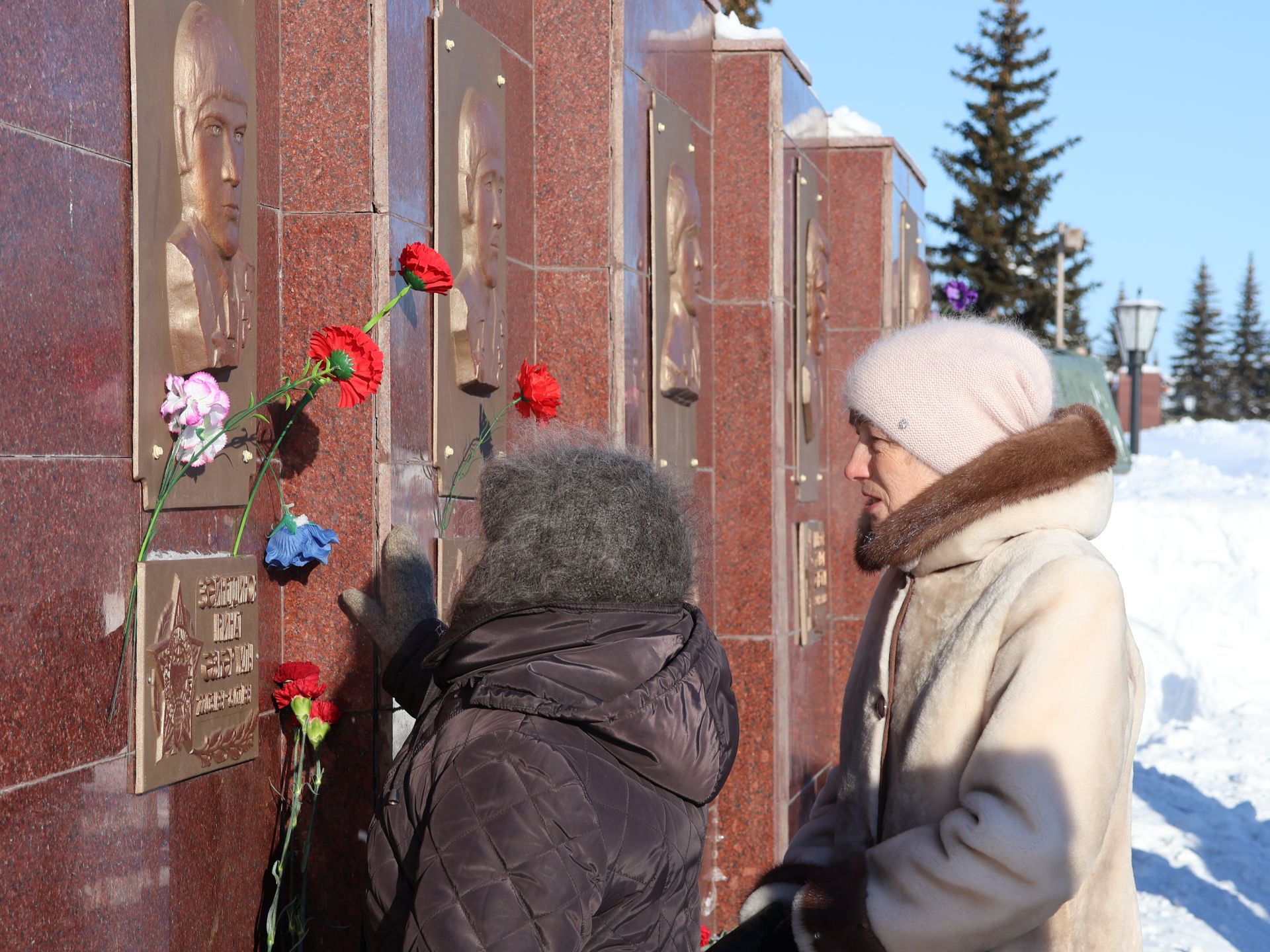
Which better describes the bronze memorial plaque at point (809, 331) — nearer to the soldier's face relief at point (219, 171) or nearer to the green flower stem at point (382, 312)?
the green flower stem at point (382, 312)

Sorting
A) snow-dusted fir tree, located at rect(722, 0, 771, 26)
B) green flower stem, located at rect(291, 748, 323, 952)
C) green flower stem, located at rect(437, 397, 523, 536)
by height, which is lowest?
green flower stem, located at rect(291, 748, 323, 952)

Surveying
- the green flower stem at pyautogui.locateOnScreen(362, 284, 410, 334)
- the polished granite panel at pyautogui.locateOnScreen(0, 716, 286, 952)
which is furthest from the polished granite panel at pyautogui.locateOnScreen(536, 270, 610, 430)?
the polished granite panel at pyautogui.locateOnScreen(0, 716, 286, 952)

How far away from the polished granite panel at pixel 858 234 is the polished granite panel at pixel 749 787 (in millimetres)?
2934

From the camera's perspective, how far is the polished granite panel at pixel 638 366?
5.54 meters

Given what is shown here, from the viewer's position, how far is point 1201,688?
46.2 ft

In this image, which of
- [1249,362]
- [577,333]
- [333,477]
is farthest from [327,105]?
[1249,362]

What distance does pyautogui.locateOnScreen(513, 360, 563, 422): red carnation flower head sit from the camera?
4.35 m

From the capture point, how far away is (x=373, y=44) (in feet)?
12.4

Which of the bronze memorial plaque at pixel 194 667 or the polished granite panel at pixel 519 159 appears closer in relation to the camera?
the bronze memorial plaque at pixel 194 667

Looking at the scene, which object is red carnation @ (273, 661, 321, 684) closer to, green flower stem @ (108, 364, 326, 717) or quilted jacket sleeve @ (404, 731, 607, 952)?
green flower stem @ (108, 364, 326, 717)

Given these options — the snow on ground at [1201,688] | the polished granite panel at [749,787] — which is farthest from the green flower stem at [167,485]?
the snow on ground at [1201,688]

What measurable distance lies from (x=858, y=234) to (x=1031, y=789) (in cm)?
715

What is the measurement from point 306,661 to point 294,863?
0.50 meters

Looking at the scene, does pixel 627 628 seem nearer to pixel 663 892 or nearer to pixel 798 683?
pixel 663 892
